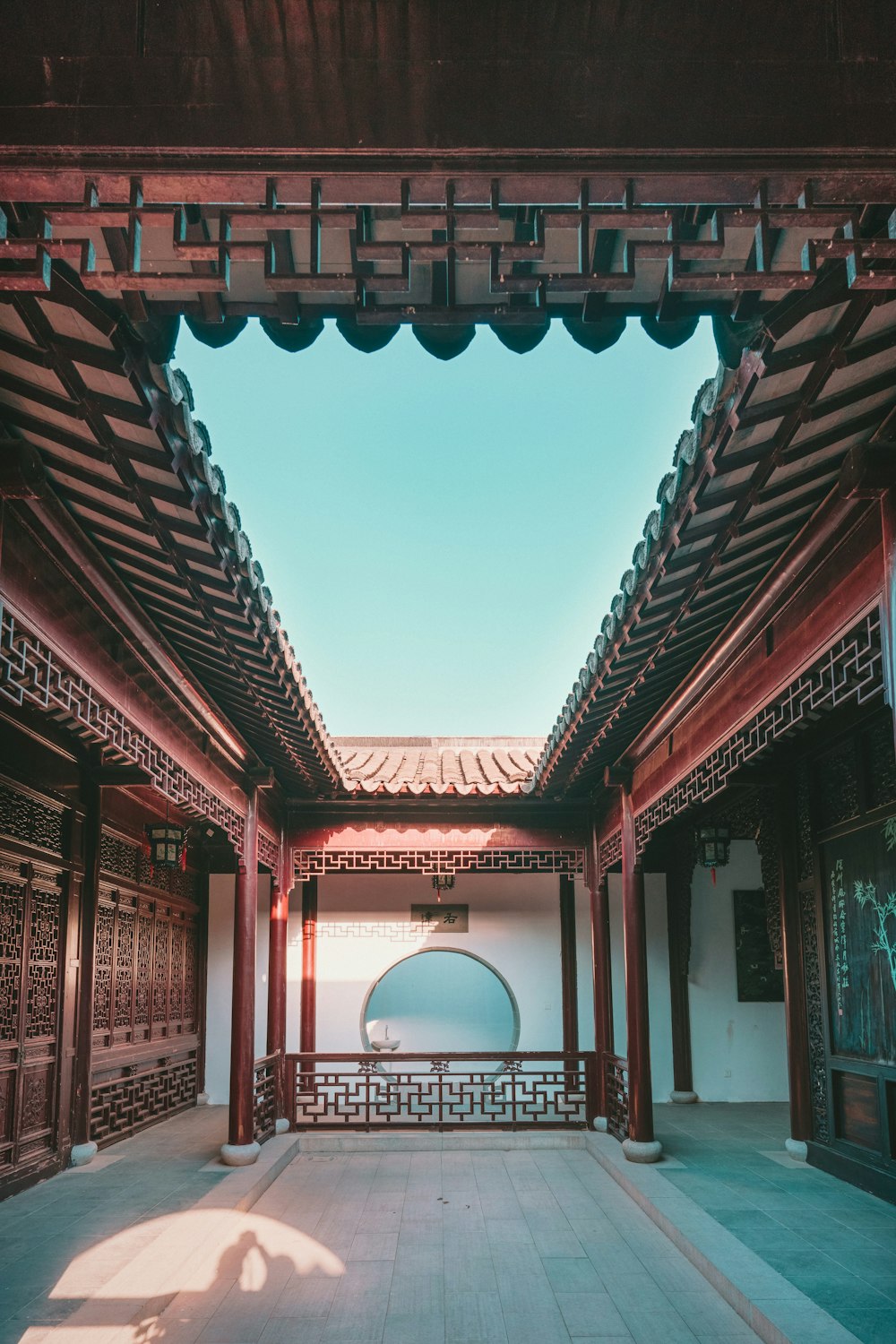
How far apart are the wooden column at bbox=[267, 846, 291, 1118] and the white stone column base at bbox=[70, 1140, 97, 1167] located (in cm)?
175

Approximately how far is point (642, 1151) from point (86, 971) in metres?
3.77

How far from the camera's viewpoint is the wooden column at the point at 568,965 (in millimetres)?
9961

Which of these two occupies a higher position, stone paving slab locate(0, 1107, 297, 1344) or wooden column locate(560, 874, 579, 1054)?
wooden column locate(560, 874, 579, 1054)

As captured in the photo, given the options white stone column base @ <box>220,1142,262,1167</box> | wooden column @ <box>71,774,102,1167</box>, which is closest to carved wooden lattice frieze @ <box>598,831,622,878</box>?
white stone column base @ <box>220,1142,262,1167</box>

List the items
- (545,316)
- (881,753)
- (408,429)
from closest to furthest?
(545,316) → (881,753) → (408,429)

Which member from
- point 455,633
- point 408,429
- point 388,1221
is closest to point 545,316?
point 388,1221

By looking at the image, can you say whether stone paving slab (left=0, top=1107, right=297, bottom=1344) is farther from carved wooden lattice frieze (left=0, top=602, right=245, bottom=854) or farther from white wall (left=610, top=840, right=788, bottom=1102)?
white wall (left=610, top=840, right=788, bottom=1102)

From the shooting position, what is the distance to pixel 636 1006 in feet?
24.6

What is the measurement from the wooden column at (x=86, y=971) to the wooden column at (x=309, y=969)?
2.82 m

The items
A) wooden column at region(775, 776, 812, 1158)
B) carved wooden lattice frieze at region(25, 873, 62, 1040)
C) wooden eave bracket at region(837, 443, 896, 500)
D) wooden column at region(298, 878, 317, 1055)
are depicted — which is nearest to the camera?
wooden eave bracket at region(837, 443, 896, 500)

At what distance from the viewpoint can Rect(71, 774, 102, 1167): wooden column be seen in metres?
7.07

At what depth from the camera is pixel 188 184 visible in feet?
5.55

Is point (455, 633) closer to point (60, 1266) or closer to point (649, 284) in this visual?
point (60, 1266)

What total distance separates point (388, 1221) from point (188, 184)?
18.4 feet
